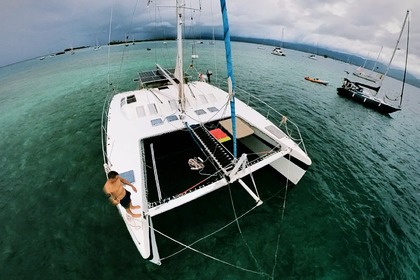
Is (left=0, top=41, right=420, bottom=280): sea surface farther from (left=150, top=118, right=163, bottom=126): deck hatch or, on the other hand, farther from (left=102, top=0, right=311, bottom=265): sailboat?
(left=150, top=118, right=163, bottom=126): deck hatch

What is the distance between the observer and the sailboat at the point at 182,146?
730cm

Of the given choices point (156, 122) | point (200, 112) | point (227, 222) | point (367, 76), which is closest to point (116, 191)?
point (227, 222)

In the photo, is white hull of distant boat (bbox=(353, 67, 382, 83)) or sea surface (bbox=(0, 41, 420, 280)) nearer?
sea surface (bbox=(0, 41, 420, 280))

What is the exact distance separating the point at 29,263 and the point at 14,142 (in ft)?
44.2

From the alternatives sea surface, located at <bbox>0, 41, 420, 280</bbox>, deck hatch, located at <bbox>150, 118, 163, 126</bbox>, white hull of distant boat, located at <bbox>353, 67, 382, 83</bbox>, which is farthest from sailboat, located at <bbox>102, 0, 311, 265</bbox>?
white hull of distant boat, located at <bbox>353, 67, 382, 83</bbox>

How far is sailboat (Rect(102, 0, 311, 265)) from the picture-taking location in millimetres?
7305

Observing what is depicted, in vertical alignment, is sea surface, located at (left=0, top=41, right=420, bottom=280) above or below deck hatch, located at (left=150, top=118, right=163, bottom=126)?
below

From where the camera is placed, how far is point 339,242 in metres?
7.90

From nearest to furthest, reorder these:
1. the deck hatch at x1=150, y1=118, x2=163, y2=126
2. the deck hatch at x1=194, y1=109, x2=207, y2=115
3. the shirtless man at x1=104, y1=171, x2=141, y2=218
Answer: the shirtless man at x1=104, y1=171, x2=141, y2=218 → the deck hatch at x1=150, y1=118, x2=163, y2=126 → the deck hatch at x1=194, y1=109, x2=207, y2=115

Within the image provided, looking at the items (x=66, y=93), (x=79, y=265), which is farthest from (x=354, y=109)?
(x=66, y=93)

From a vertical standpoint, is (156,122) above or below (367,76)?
above

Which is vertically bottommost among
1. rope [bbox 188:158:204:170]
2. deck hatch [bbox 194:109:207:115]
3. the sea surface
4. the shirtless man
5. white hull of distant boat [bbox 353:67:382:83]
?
the sea surface

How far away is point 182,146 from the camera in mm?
12133

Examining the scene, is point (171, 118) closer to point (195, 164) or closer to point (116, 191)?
point (195, 164)
